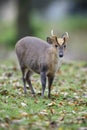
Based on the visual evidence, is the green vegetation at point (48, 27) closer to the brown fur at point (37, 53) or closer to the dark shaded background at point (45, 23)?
the dark shaded background at point (45, 23)

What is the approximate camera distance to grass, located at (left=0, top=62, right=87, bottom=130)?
355 inches

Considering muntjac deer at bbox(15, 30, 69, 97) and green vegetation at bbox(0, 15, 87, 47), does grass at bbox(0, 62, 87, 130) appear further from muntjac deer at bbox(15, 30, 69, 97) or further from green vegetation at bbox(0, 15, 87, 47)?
green vegetation at bbox(0, 15, 87, 47)

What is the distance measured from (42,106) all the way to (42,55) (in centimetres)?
136

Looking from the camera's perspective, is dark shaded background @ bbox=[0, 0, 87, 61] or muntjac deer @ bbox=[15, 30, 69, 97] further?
dark shaded background @ bbox=[0, 0, 87, 61]

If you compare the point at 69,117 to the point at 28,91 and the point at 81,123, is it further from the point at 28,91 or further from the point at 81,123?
the point at 28,91

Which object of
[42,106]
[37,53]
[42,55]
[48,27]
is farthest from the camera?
[48,27]

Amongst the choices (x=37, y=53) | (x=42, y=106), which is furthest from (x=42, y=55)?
(x=42, y=106)

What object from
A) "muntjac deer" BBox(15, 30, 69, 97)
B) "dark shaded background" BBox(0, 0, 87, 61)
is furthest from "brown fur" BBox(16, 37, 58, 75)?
"dark shaded background" BBox(0, 0, 87, 61)

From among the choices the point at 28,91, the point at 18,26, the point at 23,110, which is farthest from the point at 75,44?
the point at 23,110

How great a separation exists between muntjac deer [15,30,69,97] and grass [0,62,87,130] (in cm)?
48

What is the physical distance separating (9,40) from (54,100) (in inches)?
735

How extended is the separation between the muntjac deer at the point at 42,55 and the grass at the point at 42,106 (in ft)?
1.57

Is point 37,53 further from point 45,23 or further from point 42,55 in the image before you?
point 45,23

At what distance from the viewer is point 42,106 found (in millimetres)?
10453
